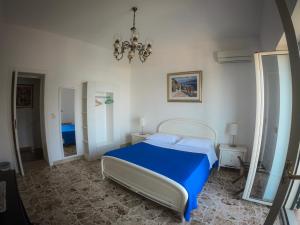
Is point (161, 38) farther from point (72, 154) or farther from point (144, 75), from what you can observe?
point (72, 154)

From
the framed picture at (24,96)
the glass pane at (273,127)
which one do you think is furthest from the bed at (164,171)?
the framed picture at (24,96)

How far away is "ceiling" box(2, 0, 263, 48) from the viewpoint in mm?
2408

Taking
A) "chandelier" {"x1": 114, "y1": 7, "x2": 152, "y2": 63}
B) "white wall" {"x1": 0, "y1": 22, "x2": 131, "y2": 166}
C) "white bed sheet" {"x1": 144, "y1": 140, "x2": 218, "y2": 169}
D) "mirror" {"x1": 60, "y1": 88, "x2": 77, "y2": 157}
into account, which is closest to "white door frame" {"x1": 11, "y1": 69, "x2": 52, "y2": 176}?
"white wall" {"x1": 0, "y1": 22, "x2": 131, "y2": 166}

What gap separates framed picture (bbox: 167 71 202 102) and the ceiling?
0.83 meters

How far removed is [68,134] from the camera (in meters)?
3.98

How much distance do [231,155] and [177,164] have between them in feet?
4.78

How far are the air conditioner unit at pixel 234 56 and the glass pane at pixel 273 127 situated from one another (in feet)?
3.70

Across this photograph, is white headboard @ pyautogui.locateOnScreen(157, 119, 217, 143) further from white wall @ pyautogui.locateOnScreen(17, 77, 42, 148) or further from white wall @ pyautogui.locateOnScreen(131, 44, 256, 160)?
white wall @ pyautogui.locateOnScreen(17, 77, 42, 148)

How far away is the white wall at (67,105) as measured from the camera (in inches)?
148

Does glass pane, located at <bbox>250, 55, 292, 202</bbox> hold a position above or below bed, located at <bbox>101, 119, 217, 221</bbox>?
above

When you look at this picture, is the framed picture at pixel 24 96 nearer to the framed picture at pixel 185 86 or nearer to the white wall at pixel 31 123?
the white wall at pixel 31 123

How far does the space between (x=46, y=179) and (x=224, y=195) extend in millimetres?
3147

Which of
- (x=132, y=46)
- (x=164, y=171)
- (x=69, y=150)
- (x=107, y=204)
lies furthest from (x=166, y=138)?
(x=69, y=150)

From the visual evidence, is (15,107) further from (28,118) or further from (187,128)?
(187,128)
